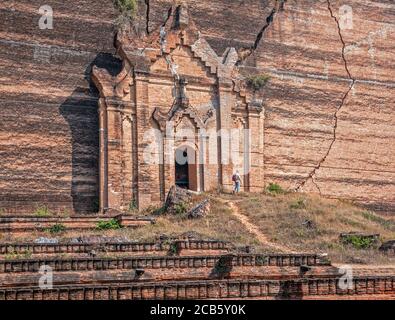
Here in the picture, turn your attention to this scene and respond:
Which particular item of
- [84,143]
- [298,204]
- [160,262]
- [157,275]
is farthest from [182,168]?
[157,275]

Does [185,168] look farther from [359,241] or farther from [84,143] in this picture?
[359,241]

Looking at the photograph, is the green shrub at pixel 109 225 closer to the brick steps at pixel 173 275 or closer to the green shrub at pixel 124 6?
the brick steps at pixel 173 275

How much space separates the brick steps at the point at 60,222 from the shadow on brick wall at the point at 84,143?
4.42 m

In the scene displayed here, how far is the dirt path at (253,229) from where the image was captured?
70.7 ft

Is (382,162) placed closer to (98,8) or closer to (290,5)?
(290,5)

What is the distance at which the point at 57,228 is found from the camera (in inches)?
861

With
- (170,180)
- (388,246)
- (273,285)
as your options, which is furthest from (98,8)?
(273,285)

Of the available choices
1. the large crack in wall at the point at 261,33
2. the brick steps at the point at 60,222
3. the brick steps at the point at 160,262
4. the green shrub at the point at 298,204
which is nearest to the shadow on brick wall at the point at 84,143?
the brick steps at the point at 60,222

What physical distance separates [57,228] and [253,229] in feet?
20.0

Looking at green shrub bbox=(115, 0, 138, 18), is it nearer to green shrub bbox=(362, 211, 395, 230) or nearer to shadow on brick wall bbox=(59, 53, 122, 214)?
shadow on brick wall bbox=(59, 53, 122, 214)

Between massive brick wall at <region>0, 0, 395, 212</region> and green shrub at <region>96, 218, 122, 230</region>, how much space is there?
185 inches

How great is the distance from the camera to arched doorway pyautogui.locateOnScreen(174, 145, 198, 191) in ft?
97.2

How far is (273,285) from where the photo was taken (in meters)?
12.0

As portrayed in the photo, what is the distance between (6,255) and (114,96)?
1303 centimetres
